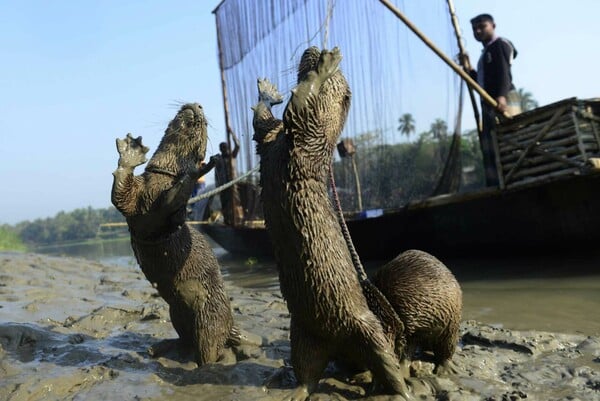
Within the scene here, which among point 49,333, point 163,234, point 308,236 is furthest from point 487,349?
point 49,333

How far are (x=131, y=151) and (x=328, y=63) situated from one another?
4.69ft

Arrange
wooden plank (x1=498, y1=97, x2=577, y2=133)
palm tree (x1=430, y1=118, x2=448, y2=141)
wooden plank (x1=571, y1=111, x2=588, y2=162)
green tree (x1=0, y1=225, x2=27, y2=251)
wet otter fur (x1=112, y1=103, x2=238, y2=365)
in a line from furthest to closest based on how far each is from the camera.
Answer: green tree (x1=0, y1=225, x2=27, y2=251), palm tree (x1=430, y1=118, x2=448, y2=141), wooden plank (x1=498, y1=97, x2=577, y2=133), wooden plank (x1=571, y1=111, x2=588, y2=162), wet otter fur (x1=112, y1=103, x2=238, y2=365)

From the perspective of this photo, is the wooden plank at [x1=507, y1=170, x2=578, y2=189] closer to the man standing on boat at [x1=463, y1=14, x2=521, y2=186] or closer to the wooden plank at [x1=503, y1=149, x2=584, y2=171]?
the wooden plank at [x1=503, y1=149, x2=584, y2=171]

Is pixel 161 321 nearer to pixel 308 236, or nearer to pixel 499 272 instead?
pixel 308 236

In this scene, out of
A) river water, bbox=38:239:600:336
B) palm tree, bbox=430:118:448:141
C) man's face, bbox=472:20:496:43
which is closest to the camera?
river water, bbox=38:239:600:336

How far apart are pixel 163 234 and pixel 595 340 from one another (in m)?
2.99

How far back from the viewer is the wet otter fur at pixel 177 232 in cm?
290

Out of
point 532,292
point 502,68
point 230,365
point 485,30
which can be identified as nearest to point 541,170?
point 502,68

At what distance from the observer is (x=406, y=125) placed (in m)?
10.0

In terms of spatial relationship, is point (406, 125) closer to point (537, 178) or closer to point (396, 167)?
point (396, 167)

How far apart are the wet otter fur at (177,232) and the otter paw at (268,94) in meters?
0.57

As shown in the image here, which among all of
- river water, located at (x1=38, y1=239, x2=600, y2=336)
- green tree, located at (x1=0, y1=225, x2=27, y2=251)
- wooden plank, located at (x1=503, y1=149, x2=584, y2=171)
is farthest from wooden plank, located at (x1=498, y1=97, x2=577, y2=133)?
green tree, located at (x1=0, y1=225, x2=27, y2=251)

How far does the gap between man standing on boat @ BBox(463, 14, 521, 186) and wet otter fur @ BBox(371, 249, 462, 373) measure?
15.8 ft

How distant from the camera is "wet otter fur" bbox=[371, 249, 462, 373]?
2547 mm
